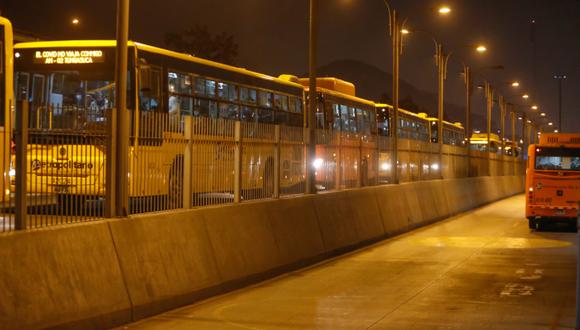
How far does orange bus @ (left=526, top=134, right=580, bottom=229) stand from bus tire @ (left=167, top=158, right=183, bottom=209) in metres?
15.7

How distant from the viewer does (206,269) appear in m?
11.8

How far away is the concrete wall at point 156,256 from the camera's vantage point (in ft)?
27.6

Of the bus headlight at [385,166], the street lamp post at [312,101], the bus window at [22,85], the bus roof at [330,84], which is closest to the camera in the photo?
the bus window at [22,85]

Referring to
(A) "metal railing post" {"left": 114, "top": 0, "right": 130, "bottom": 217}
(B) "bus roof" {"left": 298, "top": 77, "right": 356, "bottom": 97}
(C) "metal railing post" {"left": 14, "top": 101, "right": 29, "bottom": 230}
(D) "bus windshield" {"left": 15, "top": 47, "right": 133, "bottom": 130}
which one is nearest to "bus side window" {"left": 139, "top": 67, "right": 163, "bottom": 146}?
(D) "bus windshield" {"left": 15, "top": 47, "right": 133, "bottom": 130}

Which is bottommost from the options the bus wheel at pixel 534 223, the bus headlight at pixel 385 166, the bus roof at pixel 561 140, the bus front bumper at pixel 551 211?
the bus wheel at pixel 534 223

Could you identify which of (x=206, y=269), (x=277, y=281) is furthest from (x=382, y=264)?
(x=206, y=269)

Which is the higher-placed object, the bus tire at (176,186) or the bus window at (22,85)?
the bus window at (22,85)

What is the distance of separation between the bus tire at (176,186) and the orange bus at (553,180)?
15.7m

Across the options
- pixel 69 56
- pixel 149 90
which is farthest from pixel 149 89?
pixel 69 56

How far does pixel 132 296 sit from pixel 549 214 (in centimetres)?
1794

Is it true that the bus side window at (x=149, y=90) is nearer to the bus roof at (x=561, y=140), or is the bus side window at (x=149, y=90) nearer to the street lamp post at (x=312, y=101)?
the street lamp post at (x=312, y=101)

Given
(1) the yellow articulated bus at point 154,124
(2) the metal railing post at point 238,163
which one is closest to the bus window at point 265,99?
(1) the yellow articulated bus at point 154,124

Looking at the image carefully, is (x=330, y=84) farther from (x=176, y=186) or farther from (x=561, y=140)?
(x=176, y=186)

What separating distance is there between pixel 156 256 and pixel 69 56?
7.66 metres
